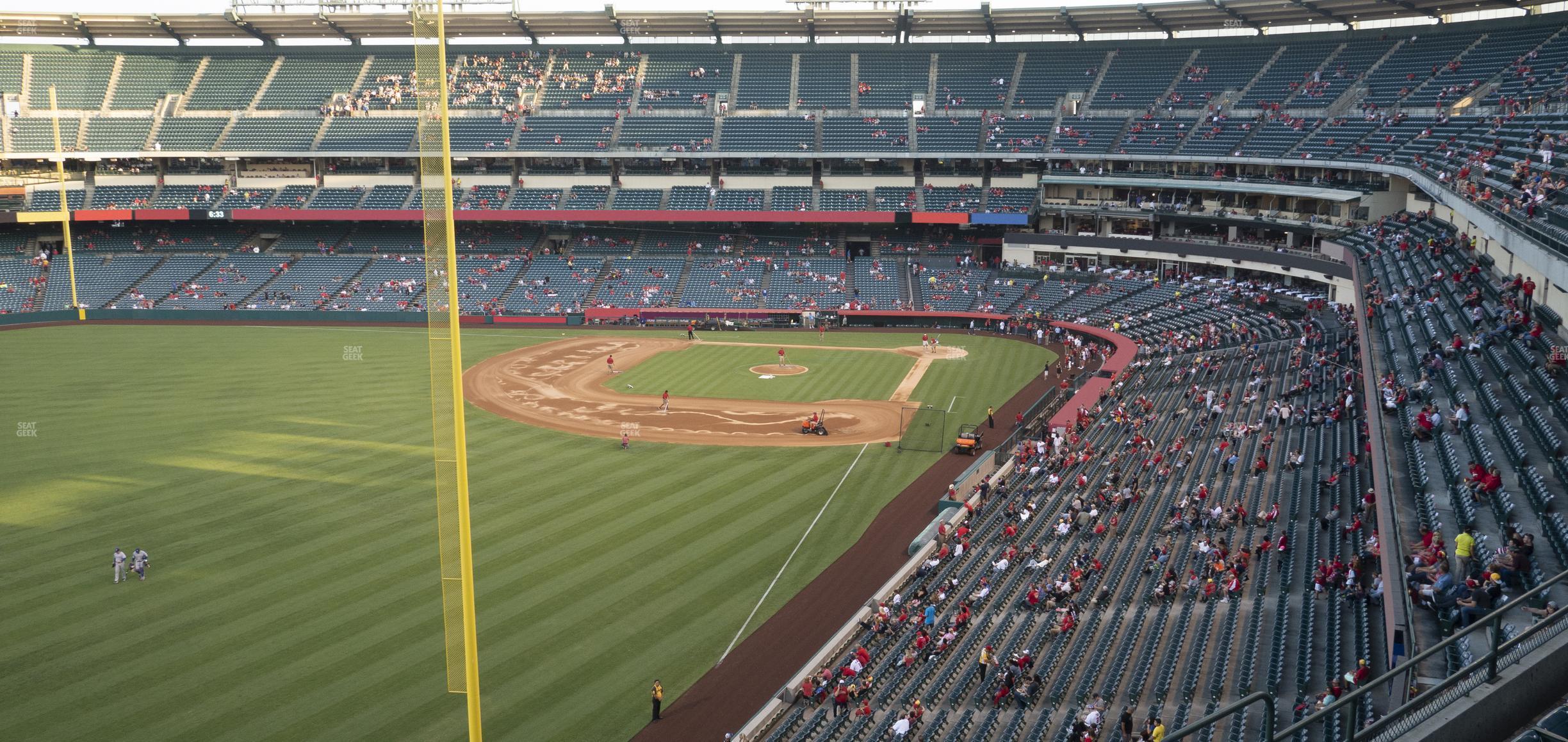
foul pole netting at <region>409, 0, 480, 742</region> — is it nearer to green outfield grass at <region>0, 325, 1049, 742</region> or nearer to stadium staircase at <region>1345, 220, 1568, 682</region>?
green outfield grass at <region>0, 325, 1049, 742</region>

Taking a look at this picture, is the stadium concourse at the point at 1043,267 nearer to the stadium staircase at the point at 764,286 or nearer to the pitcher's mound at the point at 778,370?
the stadium staircase at the point at 764,286

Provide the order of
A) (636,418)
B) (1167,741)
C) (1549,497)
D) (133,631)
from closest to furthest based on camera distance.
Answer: (1167,741) → (1549,497) → (133,631) → (636,418)

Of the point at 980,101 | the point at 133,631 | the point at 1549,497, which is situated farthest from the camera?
the point at 980,101

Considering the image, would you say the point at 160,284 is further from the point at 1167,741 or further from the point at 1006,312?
the point at 1167,741

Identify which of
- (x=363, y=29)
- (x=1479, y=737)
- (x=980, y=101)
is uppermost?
(x=363, y=29)

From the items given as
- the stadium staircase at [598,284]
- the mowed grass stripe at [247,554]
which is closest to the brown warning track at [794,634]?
the mowed grass stripe at [247,554]

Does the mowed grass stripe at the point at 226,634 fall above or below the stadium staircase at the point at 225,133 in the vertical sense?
below

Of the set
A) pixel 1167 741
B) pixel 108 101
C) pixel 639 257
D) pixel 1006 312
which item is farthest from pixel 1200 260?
pixel 108 101
